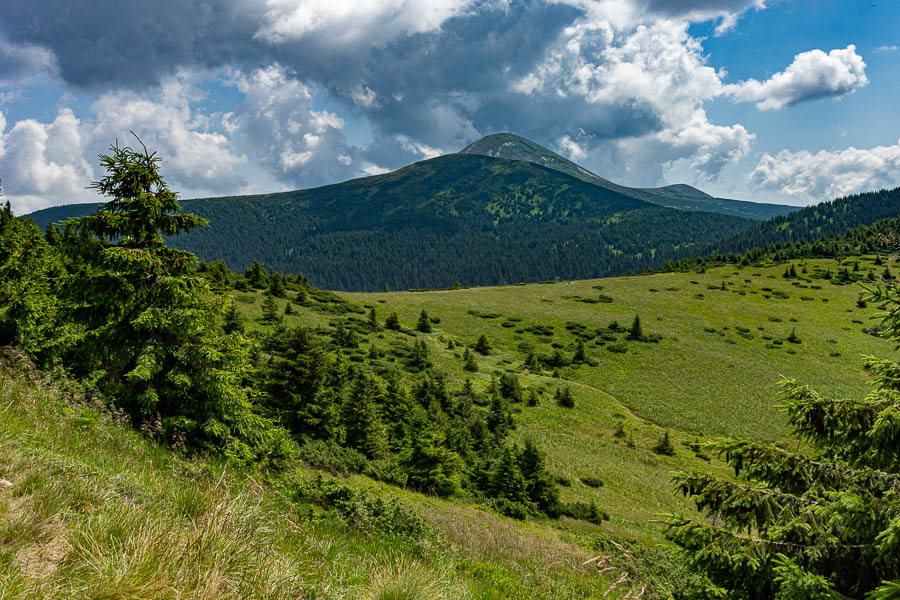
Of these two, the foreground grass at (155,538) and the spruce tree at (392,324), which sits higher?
the foreground grass at (155,538)

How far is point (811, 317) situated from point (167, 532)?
342 ft

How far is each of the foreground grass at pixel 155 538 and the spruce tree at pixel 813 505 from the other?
138 centimetres

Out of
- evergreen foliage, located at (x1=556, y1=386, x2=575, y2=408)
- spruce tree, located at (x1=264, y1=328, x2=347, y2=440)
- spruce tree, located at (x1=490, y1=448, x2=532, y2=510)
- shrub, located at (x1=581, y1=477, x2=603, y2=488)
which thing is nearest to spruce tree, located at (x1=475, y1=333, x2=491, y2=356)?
evergreen foliage, located at (x1=556, y1=386, x2=575, y2=408)

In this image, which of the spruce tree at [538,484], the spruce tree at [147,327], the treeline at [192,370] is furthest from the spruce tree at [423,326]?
the spruce tree at [147,327]

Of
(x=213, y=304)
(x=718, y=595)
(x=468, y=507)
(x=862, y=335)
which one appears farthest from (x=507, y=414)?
(x=862, y=335)

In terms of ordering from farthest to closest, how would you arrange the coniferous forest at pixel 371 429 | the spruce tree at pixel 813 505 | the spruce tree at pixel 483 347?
1. the spruce tree at pixel 483 347
2. the coniferous forest at pixel 371 429
3. the spruce tree at pixel 813 505

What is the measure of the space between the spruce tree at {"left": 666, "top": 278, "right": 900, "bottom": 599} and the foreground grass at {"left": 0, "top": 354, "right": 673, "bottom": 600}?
1.38 m

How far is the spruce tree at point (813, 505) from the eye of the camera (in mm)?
4145

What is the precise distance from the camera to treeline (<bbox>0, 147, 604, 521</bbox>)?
33.5ft

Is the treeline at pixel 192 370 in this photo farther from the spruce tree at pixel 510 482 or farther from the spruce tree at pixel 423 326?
the spruce tree at pixel 423 326

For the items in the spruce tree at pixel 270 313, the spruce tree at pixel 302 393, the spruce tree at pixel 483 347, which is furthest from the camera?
the spruce tree at pixel 483 347

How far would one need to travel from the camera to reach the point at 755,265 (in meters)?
131

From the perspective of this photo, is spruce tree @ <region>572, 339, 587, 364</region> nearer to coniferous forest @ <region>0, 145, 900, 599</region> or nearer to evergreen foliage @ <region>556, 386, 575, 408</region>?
evergreen foliage @ <region>556, 386, 575, 408</region>

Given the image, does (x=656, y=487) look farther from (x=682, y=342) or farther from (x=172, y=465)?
(x=682, y=342)
